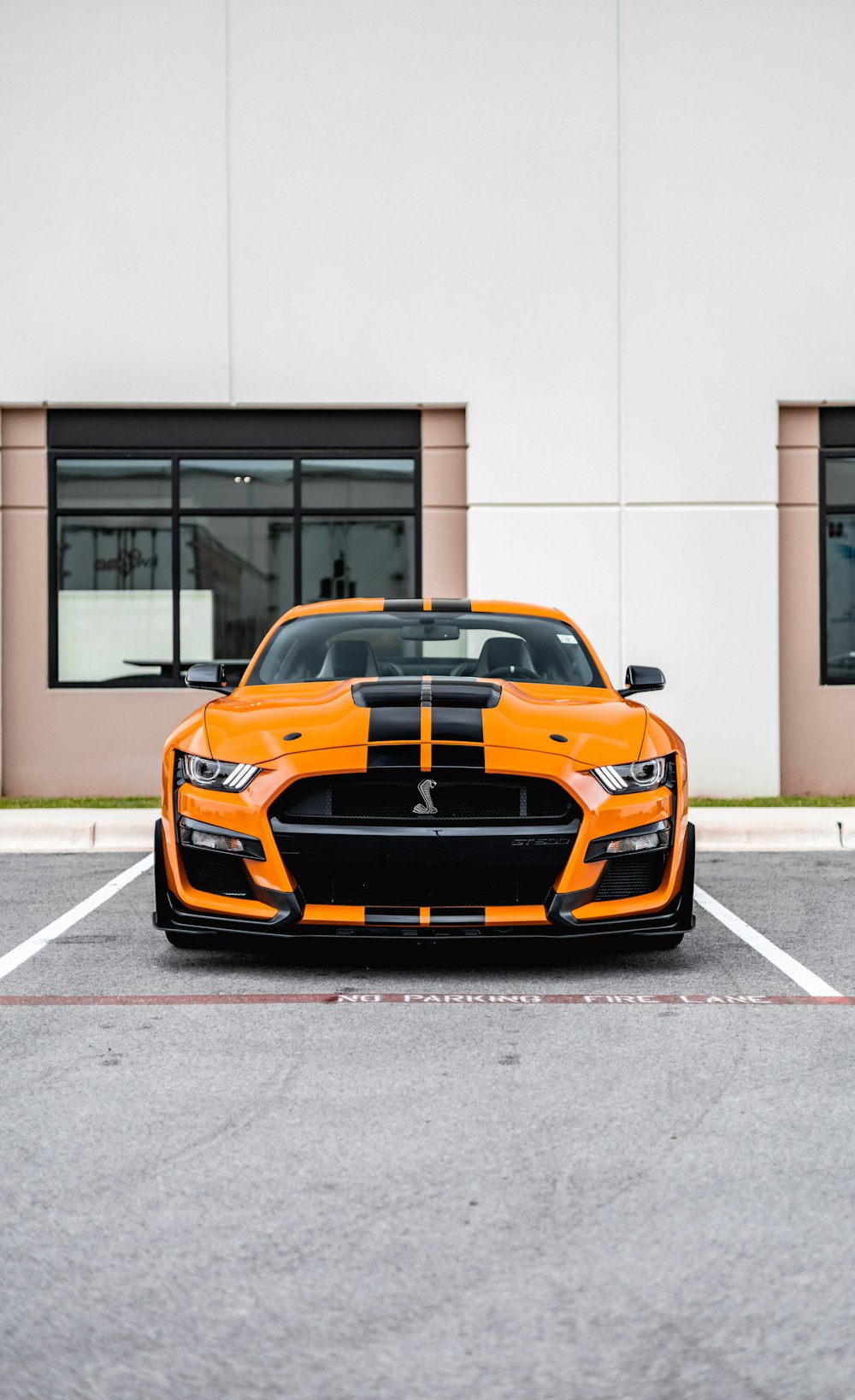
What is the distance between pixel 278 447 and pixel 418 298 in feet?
5.92

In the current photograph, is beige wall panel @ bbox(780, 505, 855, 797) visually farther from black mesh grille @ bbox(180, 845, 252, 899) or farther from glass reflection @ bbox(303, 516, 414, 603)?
black mesh grille @ bbox(180, 845, 252, 899)

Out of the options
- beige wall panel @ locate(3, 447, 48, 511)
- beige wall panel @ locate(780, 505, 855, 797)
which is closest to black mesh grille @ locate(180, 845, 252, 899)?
beige wall panel @ locate(3, 447, 48, 511)

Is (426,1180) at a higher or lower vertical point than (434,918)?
lower

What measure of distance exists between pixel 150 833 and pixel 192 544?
374 centimetres

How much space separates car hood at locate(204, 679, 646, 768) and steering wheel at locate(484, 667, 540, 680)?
0.80 m

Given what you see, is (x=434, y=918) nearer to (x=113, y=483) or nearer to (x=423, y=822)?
(x=423, y=822)

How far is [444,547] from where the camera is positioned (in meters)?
13.2

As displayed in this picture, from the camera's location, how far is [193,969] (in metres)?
5.91

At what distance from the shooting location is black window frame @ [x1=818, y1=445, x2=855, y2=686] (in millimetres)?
13227

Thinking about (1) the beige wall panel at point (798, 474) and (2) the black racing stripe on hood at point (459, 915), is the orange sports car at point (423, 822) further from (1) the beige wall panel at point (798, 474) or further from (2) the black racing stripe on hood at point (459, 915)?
(1) the beige wall panel at point (798, 474)

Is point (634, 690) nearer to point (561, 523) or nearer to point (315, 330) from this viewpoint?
point (561, 523)

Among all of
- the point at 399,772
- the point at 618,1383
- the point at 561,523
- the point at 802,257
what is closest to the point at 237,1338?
the point at 618,1383

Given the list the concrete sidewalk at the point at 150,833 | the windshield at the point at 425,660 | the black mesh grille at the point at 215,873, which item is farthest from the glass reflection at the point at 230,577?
the black mesh grille at the point at 215,873

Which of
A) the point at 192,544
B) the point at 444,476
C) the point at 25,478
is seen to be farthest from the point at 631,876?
the point at 25,478
